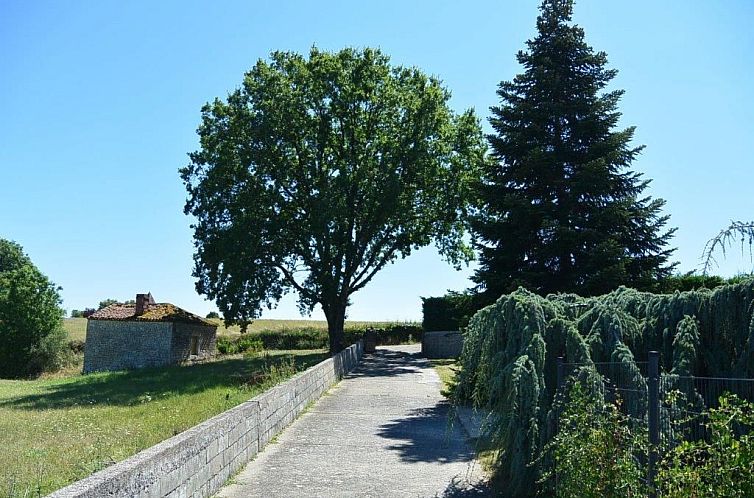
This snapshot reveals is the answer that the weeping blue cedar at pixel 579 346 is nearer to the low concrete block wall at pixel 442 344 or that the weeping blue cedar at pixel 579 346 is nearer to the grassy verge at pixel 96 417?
the grassy verge at pixel 96 417

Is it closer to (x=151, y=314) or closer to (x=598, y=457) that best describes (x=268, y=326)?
(x=151, y=314)

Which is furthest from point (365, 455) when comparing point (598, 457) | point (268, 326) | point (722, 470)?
point (268, 326)

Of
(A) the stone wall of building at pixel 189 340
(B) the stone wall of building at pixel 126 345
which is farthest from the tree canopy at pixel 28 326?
(A) the stone wall of building at pixel 189 340

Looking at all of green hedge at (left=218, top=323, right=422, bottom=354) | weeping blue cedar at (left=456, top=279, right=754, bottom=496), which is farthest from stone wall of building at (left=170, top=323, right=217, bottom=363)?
weeping blue cedar at (left=456, top=279, right=754, bottom=496)

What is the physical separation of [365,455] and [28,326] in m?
43.6

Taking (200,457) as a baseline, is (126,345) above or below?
below

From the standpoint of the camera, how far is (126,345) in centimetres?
4100

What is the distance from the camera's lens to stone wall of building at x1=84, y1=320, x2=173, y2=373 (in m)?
40.5

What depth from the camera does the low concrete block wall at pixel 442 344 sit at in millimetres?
34778

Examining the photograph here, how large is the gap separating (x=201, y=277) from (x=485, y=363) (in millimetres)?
26777

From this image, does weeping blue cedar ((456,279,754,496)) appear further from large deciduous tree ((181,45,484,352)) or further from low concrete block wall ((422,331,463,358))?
low concrete block wall ((422,331,463,358))

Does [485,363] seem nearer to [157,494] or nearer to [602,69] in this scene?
[157,494]

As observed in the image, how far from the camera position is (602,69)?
1738 centimetres

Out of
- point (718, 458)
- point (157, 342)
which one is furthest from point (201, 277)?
point (718, 458)
